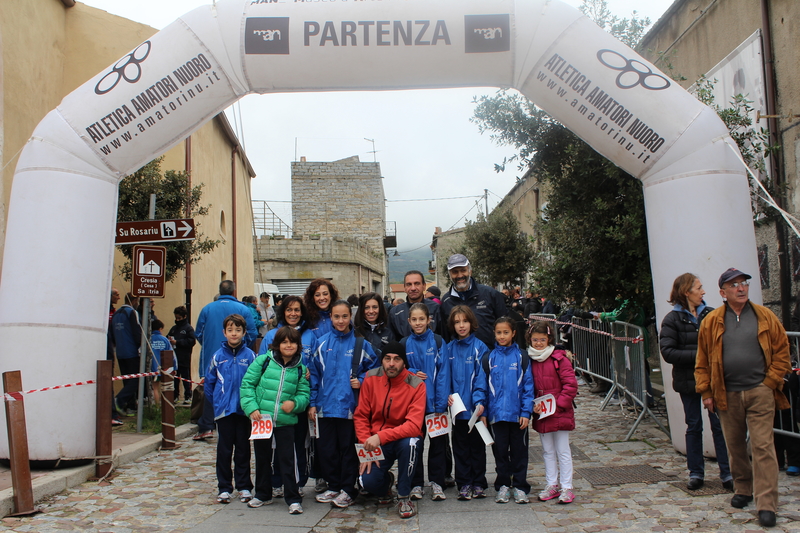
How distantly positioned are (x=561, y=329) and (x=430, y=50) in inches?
260

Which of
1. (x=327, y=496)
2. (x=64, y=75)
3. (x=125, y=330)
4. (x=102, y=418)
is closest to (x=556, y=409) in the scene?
(x=327, y=496)

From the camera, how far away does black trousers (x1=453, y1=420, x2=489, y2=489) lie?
5246 mm

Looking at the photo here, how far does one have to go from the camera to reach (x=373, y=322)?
5.59 metres

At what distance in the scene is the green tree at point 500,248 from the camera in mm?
22906

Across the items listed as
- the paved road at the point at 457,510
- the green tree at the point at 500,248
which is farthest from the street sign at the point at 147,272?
the green tree at the point at 500,248

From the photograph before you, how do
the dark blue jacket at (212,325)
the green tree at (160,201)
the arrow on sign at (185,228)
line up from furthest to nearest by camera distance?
1. the green tree at (160,201)
2. the dark blue jacket at (212,325)
3. the arrow on sign at (185,228)

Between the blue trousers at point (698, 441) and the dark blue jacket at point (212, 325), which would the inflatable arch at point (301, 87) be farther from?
the dark blue jacket at point (212, 325)

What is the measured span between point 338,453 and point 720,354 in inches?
118

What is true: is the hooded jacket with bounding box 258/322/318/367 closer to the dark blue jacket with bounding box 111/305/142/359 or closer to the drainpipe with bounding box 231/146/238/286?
the dark blue jacket with bounding box 111/305/142/359

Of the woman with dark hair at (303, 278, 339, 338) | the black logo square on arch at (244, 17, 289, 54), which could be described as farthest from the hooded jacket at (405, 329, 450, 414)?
the black logo square on arch at (244, 17, 289, 54)

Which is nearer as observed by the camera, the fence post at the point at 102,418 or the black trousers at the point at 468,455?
the black trousers at the point at 468,455

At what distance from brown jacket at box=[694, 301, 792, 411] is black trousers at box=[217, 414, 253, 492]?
11.8 feet

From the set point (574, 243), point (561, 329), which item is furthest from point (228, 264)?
point (574, 243)

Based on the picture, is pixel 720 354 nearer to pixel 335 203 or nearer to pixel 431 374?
pixel 431 374
